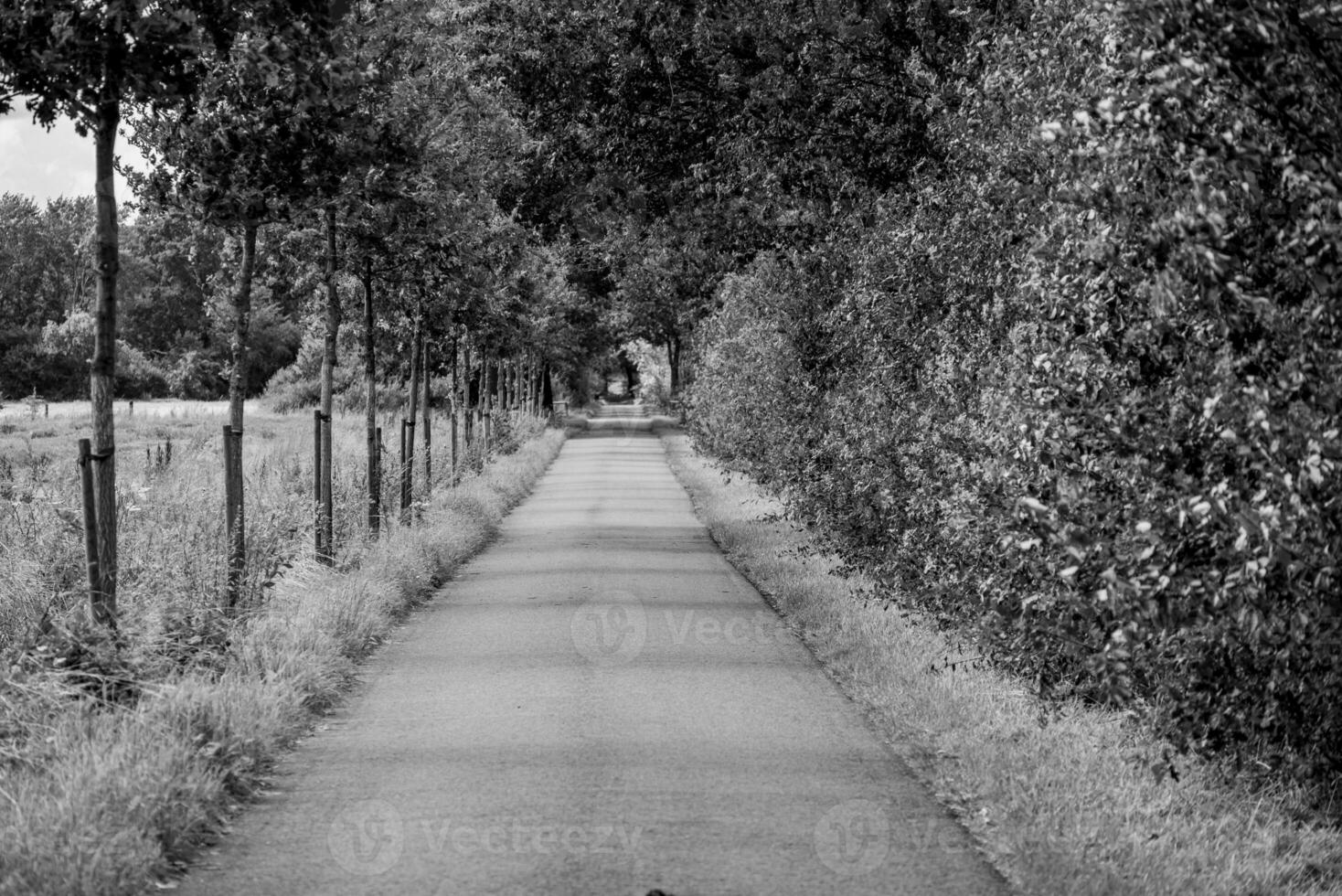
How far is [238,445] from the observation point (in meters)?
11.4

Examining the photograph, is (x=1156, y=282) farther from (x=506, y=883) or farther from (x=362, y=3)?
(x=362, y=3)

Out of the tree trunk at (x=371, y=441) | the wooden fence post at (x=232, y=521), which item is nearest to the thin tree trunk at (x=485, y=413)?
the tree trunk at (x=371, y=441)

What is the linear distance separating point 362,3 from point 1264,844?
879 centimetres

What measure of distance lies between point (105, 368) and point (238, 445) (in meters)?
2.92

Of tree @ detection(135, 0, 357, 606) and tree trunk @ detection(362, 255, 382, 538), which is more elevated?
tree @ detection(135, 0, 357, 606)

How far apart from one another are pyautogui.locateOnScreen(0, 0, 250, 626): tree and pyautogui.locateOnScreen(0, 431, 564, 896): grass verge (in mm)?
919

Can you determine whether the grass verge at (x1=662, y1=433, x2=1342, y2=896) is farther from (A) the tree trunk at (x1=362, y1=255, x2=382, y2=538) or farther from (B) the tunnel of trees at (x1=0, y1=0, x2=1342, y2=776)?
(A) the tree trunk at (x1=362, y1=255, x2=382, y2=538)

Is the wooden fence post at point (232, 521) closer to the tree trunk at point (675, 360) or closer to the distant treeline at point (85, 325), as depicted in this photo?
the distant treeline at point (85, 325)

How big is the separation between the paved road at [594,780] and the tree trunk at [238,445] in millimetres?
1290


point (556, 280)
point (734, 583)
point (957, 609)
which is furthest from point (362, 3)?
point (556, 280)

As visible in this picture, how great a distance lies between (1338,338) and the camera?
5.20 meters

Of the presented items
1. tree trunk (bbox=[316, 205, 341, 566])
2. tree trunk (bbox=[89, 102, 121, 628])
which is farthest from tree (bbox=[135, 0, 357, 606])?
tree trunk (bbox=[316, 205, 341, 566])

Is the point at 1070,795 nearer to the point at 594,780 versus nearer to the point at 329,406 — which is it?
the point at 594,780

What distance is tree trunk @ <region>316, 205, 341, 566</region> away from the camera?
14.9 metres
